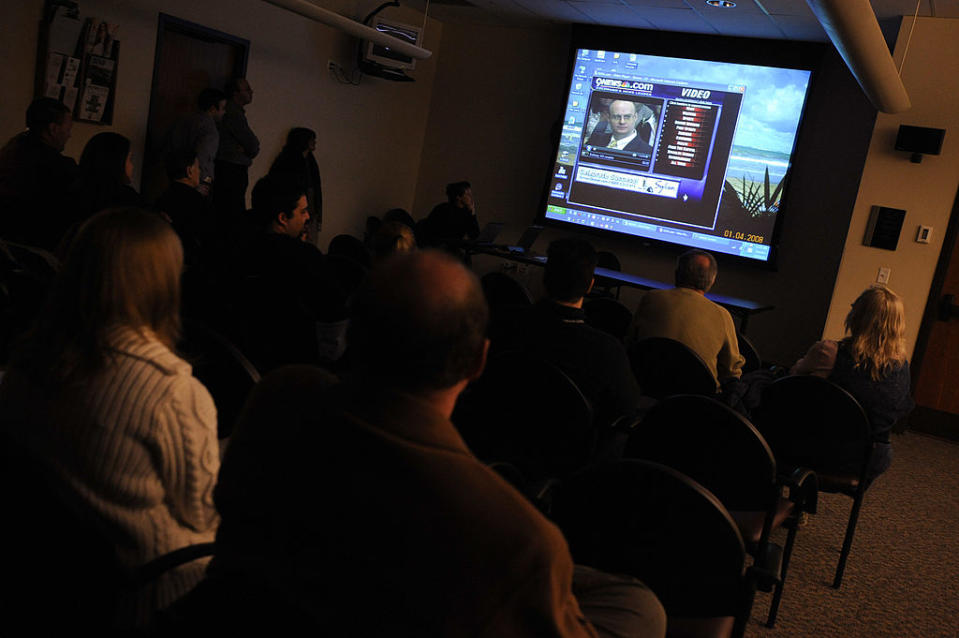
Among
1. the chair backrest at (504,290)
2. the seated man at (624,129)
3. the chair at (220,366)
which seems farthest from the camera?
the seated man at (624,129)

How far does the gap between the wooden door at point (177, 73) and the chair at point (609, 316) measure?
13.0 ft

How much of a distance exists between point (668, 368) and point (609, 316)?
145 centimetres

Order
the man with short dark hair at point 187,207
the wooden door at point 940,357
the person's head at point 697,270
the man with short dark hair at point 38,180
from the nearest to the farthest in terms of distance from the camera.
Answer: the person's head at point 697,270 → the man with short dark hair at point 38,180 → the man with short dark hair at point 187,207 → the wooden door at point 940,357

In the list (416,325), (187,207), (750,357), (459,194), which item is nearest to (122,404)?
(416,325)

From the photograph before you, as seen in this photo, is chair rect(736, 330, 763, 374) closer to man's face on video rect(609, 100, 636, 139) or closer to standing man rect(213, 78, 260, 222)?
man's face on video rect(609, 100, 636, 139)

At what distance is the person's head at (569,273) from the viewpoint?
9.15 ft

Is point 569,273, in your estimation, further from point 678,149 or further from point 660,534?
point 678,149

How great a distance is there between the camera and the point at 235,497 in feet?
3.66

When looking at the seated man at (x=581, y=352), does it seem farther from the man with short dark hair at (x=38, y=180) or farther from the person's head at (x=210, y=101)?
the person's head at (x=210, y=101)

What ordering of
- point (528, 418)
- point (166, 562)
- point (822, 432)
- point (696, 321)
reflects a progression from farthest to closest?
1. point (696, 321)
2. point (822, 432)
3. point (528, 418)
4. point (166, 562)

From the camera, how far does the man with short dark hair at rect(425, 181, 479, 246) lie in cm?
735

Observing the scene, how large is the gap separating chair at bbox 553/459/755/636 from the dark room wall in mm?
6222

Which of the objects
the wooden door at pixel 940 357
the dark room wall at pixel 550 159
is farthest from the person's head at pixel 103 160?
the wooden door at pixel 940 357

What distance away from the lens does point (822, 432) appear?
9.79 ft
